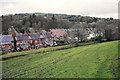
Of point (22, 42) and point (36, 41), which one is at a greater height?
point (36, 41)

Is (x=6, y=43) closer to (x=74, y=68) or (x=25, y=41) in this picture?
(x=25, y=41)

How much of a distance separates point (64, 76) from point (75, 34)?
53.1 meters

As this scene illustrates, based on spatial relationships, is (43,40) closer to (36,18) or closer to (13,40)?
(13,40)

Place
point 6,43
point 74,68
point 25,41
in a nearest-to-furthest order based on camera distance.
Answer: point 74,68
point 6,43
point 25,41

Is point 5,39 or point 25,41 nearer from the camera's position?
point 5,39

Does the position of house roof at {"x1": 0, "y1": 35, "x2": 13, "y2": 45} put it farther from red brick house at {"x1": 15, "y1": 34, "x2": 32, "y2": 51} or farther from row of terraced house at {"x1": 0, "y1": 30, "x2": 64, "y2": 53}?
red brick house at {"x1": 15, "y1": 34, "x2": 32, "y2": 51}

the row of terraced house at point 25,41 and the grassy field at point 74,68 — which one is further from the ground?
the row of terraced house at point 25,41

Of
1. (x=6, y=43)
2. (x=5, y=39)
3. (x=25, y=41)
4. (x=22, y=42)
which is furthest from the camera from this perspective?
(x=25, y=41)

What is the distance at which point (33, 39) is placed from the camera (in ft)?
189

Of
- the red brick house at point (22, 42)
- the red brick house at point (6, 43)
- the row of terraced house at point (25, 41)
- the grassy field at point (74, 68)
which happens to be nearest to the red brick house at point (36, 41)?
the row of terraced house at point (25, 41)

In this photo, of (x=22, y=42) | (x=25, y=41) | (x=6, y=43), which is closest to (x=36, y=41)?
(x=25, y=41)

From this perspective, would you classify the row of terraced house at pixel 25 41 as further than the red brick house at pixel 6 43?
Yes

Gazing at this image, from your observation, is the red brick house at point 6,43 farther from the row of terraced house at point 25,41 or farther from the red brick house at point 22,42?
the red brick house at point 22,42

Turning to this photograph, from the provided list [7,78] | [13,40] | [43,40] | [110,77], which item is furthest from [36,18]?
[110,77]
